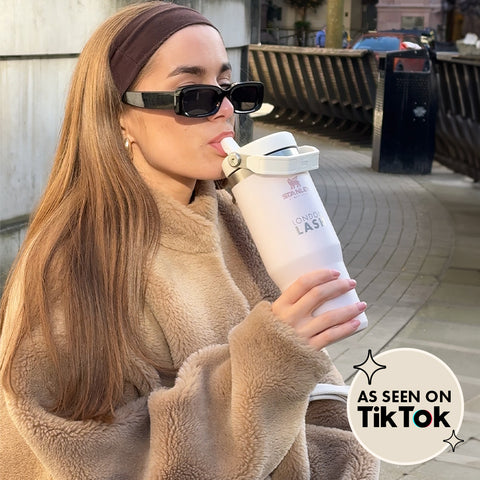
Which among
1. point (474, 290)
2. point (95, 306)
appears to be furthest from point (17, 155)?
point (95, 306)

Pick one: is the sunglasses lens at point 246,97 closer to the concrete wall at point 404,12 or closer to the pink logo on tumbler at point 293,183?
the pink logo on tumbler at point 293,183

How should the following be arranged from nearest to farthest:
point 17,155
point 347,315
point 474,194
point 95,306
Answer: point 347,315 → point 95,306 → point 17,155 → point 474,194

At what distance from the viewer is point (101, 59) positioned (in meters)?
1.93

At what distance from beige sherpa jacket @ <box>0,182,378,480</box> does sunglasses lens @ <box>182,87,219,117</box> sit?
17cm

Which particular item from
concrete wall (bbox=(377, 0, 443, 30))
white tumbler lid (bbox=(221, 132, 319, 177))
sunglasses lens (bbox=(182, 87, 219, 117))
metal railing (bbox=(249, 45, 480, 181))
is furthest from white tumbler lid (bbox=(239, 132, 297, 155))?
concrete wall (bbox=(377, 0, 443, 30))

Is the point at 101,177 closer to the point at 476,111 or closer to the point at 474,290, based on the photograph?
the point at 474,290

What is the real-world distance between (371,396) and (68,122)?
2.40 ft

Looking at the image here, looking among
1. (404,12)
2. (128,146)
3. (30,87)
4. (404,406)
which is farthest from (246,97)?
(404,12)

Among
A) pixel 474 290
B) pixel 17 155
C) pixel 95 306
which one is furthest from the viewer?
pixel 474 290

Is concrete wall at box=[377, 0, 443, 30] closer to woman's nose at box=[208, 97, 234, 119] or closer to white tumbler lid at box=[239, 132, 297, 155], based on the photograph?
woman's nose at box=[208, 97, 234, 119]

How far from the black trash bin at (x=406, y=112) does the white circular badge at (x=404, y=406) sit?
11.7 m

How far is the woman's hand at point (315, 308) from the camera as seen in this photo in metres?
1.67

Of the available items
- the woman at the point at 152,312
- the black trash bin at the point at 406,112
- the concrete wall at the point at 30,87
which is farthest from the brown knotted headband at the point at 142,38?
the black trash bin at the point at 406,112

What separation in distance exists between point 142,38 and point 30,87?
386 cm
